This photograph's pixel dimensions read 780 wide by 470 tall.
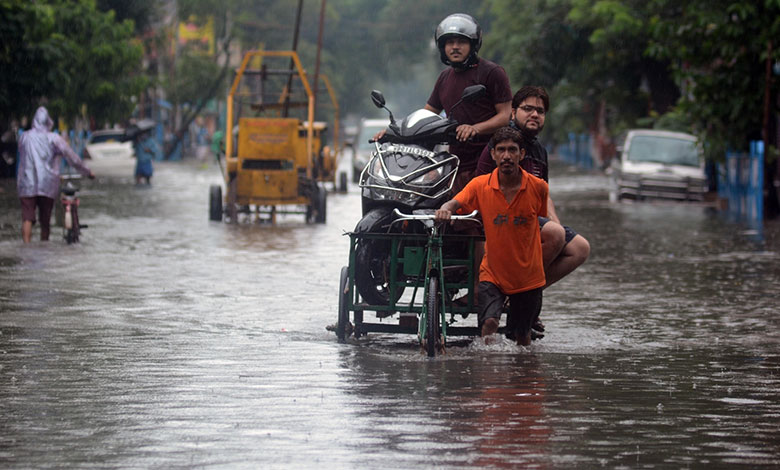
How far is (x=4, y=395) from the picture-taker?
24.8 feet

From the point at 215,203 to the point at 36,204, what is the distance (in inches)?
189

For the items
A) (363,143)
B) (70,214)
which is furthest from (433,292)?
(363,143)

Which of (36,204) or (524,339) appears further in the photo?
(36,204)

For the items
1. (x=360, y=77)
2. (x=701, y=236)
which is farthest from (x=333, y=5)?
(x=701, y=236)

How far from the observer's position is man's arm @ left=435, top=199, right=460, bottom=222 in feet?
28.4

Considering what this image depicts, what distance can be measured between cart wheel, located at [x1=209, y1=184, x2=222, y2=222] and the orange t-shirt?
47.2 feet

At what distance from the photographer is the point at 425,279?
29.5ft

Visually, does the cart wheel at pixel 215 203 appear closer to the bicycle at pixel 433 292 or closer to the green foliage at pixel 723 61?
the green foliage at pixel 723 61

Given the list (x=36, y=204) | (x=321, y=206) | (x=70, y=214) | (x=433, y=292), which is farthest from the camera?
(x=321, y=206)

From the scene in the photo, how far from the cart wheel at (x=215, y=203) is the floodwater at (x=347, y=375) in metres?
6.94

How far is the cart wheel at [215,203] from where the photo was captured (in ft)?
75.6

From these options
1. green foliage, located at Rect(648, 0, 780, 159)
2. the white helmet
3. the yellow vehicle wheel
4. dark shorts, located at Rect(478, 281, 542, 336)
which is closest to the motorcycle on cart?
dark shorts, located at Rect(478, 281, 542, 336)

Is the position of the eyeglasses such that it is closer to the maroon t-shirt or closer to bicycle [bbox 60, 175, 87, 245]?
the maroon t-shirt

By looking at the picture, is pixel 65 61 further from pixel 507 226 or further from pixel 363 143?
pixel 507 226
